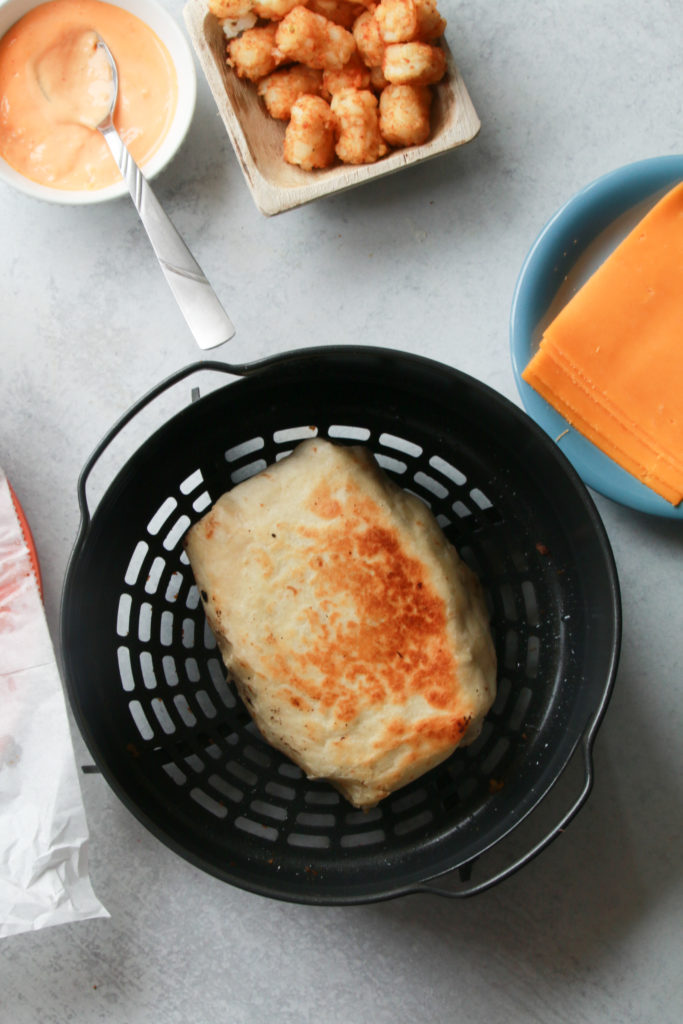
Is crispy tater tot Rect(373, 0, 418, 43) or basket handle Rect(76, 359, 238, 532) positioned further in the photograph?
crispy tater tot Rect(373, 0, 418, 43)

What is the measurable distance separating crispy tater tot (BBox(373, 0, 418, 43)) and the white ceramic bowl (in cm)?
22

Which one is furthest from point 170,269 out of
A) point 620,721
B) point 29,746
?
point 620,721

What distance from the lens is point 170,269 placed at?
93cm

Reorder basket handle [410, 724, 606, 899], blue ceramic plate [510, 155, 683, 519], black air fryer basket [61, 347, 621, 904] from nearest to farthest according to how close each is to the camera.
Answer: basket handle [410, 724, 606, 899]
black air fryer basket [61, 347, 621, 904]
blue ceramic plate [510, 155, 683, 519]

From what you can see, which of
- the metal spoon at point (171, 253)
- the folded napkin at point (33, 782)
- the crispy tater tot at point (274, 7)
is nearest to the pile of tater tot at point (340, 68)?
the crispy tater tot at point (274, 7)

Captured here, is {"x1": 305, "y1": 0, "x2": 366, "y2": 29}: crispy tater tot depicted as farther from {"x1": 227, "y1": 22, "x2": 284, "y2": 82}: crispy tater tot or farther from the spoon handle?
the spoon handle

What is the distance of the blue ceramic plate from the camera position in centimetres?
90

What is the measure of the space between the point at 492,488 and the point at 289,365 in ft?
0.90

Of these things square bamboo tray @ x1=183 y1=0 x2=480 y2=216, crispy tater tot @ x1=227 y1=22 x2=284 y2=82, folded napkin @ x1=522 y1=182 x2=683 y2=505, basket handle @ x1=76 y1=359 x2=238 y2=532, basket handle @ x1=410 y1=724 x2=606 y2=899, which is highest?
crispy tater tot @ x1=227 y1=22 x2=284 y2=82

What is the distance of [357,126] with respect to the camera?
883 millimetres

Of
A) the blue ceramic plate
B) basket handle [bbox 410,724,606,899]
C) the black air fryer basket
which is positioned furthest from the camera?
the blue ceramic plate

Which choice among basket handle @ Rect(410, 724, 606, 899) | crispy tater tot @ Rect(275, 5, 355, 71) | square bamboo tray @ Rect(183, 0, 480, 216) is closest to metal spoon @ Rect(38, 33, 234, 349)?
square bamboo tray @ Rect(183, 0, 480, 216)

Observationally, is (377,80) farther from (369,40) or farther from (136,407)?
(136,407)

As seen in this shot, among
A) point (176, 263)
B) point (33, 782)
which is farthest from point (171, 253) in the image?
point (33, 782)
